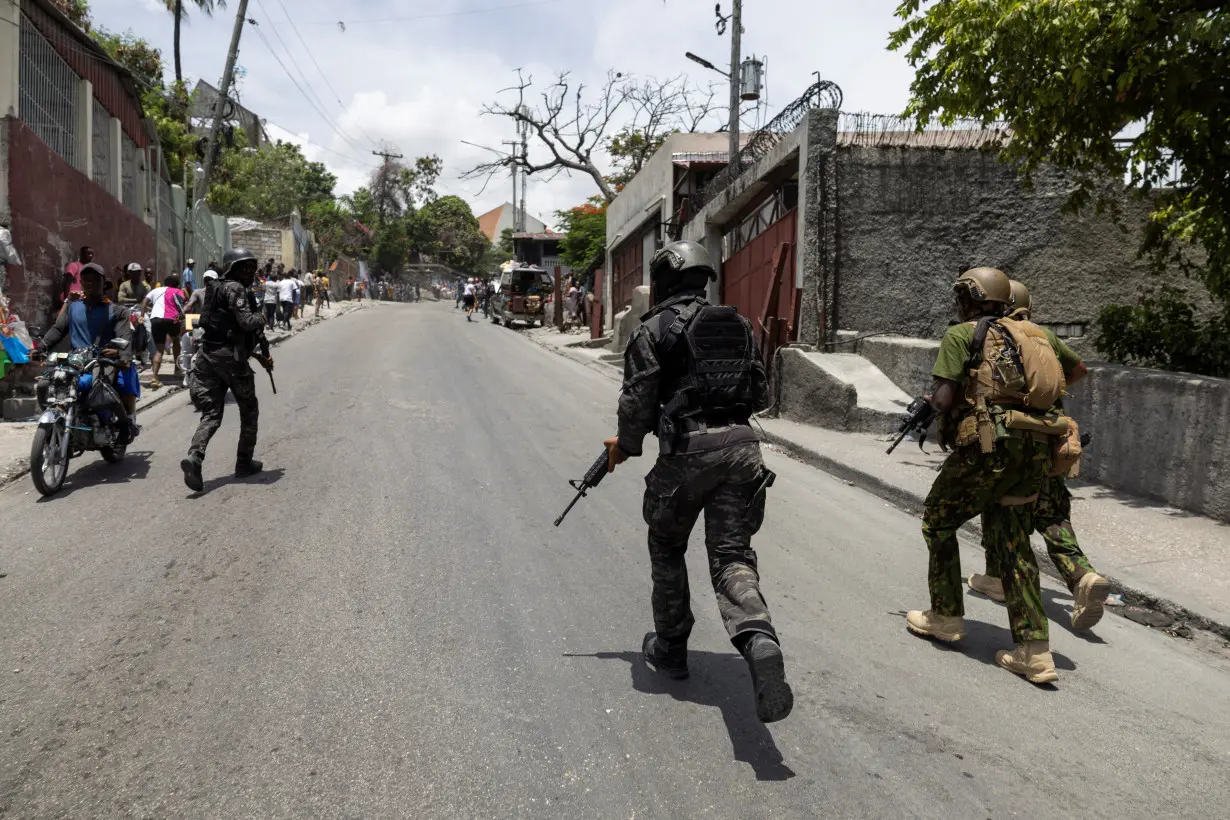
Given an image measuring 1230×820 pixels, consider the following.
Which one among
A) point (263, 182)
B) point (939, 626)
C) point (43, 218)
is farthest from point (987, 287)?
point (263, 182)

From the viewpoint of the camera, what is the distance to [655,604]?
12.1 feet

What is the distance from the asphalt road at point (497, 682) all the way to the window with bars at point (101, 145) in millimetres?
13082

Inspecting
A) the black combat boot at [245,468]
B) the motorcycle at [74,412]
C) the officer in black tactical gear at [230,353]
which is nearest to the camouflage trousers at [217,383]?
the officer in black tactical gear at [230,353]

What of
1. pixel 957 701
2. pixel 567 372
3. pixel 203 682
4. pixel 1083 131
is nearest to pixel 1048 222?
pixel 1083 131

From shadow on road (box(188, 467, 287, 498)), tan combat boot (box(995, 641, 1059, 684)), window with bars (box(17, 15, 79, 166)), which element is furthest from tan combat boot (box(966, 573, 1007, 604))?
window with bars (box(17, 15, 79, 166))

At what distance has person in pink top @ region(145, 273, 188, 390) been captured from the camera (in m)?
12.7

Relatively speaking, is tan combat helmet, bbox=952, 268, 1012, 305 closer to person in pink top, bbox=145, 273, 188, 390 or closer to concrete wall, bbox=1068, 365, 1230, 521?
concrete wall, bbox=1068, 365, 1230, 521

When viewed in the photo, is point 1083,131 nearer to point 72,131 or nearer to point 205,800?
point 205,800

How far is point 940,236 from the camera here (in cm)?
1266

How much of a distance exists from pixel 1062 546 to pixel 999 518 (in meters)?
0.81

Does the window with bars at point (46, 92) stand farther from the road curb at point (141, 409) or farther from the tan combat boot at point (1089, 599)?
the tan combat boot at point (1089, 599)

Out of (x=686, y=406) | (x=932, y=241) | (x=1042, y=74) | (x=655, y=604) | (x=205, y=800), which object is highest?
(x=1042, y=74)

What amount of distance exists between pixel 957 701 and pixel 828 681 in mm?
508

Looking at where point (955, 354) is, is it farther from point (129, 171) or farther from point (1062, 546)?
point (129, 171)
